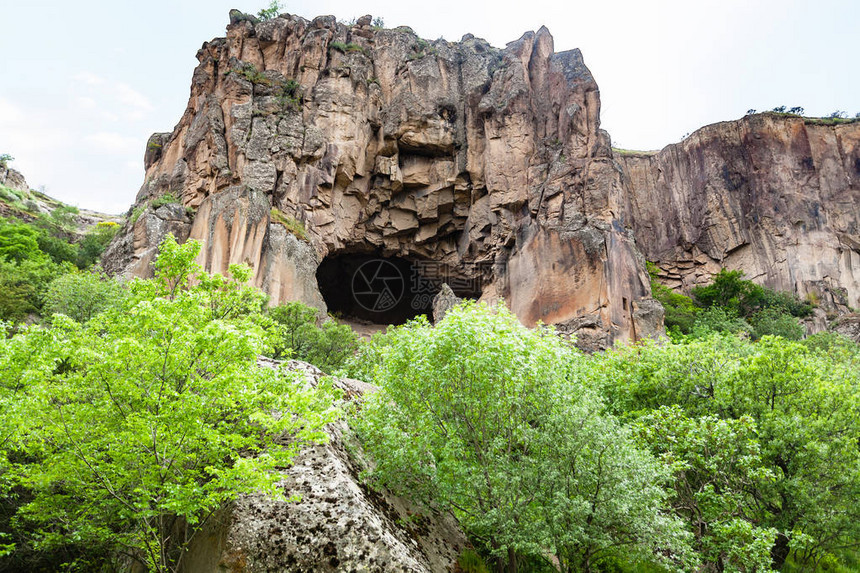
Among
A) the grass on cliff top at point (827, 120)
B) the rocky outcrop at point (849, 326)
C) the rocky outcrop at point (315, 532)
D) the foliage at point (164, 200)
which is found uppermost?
the grass on cliff top at point (827, 120)

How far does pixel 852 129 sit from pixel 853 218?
386 inches

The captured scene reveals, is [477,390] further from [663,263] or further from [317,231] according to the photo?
[663,263]

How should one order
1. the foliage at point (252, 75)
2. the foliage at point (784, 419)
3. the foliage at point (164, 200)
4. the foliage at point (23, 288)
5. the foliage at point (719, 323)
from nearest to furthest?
the foliage at point (784, 419) → the foliage at point (23, 288) → the foliage at point (164, 200) → the foliage at point (719, 323) → the foliage at point (252, 75)

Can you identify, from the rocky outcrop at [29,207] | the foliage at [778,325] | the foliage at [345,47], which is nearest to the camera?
the foliage at [778,325]

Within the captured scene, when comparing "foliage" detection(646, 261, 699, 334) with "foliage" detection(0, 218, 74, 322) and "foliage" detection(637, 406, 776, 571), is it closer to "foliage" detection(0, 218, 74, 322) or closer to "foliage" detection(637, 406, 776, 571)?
"foliage" detection(637, 406, 776, 571)

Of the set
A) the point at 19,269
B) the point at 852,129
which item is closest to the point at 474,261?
the point at 19,269

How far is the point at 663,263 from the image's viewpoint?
57156mm

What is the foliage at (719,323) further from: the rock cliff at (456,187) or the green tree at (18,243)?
the green tree at (18,243)
